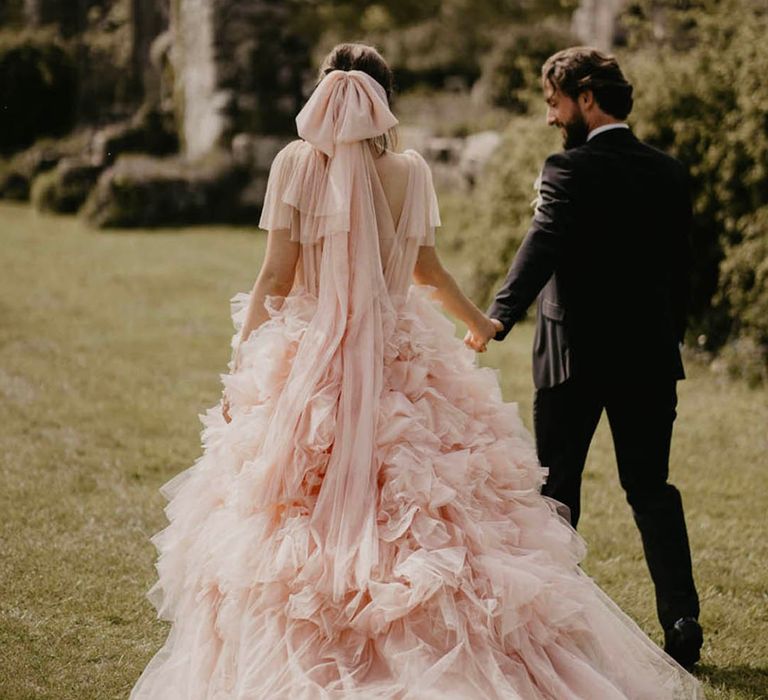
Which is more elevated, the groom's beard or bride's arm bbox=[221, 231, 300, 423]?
the groom's beard

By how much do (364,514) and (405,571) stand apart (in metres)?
0.22

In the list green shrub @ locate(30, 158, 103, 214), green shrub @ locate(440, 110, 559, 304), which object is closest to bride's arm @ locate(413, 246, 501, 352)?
green shrub @ locate(440, 110, 559, 304)

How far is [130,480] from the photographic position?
19.1ft

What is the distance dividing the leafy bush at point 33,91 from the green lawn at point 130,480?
10.8m

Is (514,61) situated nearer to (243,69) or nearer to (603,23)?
(603,23)

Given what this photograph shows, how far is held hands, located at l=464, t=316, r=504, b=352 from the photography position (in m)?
3.85

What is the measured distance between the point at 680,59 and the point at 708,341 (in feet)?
7.71

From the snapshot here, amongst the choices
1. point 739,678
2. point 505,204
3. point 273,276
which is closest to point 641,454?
point 739,678

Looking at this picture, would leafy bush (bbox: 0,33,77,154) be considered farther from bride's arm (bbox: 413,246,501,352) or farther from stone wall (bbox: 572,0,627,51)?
bride's arm (bbox: 413,246,501,352)

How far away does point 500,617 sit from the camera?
3102mm

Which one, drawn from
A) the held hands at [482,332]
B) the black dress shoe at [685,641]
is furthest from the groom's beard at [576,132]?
the black dress shoe at [685,641]

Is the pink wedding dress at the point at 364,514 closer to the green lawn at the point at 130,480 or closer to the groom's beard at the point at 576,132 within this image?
the green lawn at the point at 130,480

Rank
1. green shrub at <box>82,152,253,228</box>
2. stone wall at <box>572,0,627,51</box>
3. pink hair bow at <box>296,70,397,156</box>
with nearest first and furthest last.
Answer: pink hair bow at <box>296,70,397,156</box> → green shrub at <box>82,152,253,228</box> → stone wall at <box>572,0,627,51</box>

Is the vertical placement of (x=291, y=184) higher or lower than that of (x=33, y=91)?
higher
